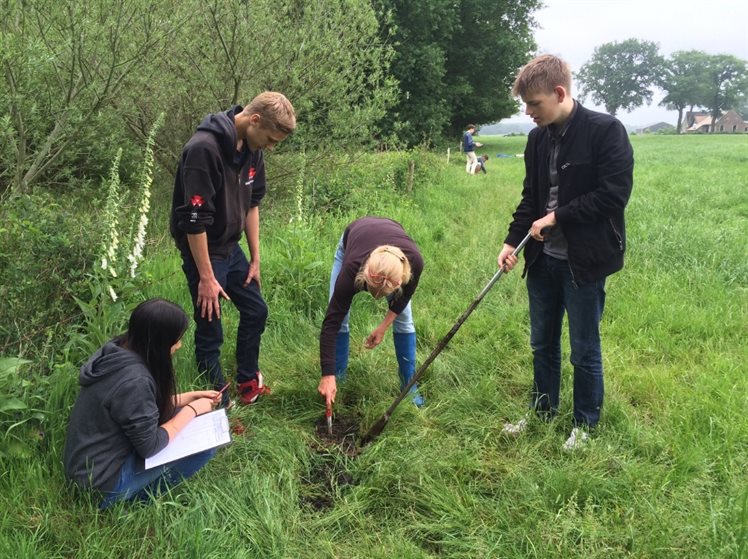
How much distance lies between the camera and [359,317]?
4449mm

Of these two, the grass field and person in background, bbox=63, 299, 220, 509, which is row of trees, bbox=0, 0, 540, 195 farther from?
person in background, bbox=63, 299, 220, 509


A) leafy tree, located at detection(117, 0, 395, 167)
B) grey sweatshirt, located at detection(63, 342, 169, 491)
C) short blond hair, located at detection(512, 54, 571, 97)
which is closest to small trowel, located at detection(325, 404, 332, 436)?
grey sweatshirt, located at detection(63, 342, 169, 491)

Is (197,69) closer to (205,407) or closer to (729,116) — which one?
(205,407)

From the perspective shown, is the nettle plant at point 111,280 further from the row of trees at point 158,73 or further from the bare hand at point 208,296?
the row of trees at point 158,73

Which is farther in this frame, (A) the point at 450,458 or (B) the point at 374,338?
(B) the point at 374,338

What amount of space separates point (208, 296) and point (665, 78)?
12260cm

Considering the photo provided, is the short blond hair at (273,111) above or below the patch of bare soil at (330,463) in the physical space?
above

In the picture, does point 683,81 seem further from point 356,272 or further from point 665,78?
point 356,272

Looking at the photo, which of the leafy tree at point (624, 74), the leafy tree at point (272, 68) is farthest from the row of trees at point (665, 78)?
the leafy tree at point (272, 68)

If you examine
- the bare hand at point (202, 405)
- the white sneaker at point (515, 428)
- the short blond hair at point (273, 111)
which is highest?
the short blond hair at point (273, 111)

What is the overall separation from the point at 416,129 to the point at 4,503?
76.7 feet

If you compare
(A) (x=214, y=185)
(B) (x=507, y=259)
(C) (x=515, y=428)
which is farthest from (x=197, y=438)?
(B) (x=507, y=259)

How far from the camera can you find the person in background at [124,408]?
208 centimetres

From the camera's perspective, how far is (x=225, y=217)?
9.13ft
